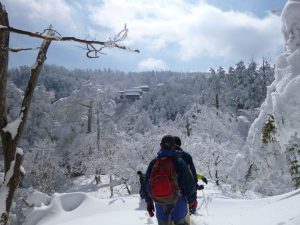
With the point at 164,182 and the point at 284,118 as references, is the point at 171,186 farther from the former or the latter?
the point at 284,118

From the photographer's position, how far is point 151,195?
474 cm

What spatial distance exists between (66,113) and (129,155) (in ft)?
41.7

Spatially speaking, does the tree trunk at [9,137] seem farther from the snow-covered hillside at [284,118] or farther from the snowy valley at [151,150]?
the snow-covered hillside at [284,118]

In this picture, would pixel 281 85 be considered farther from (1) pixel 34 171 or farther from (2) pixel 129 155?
(1) pixel 34 171

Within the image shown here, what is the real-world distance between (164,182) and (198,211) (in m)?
6.26

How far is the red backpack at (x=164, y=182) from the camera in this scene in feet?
15.0

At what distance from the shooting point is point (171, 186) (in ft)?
15.0

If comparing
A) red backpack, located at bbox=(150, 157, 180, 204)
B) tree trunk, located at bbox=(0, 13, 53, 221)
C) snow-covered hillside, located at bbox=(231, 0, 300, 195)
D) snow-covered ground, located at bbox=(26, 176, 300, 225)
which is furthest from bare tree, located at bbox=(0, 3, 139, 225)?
snow-covered hillside, located at bbox=(231, 0, 300, 195)

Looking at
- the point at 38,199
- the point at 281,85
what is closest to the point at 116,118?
the point at 38,199

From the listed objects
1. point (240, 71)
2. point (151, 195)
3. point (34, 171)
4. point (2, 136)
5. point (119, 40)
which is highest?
point (240, 71)

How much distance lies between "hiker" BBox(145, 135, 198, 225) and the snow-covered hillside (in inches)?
231

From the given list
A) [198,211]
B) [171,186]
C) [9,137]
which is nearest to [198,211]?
A: [198,211]

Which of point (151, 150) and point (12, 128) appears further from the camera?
point (151, 150)

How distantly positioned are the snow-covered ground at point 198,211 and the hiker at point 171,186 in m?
2.07
